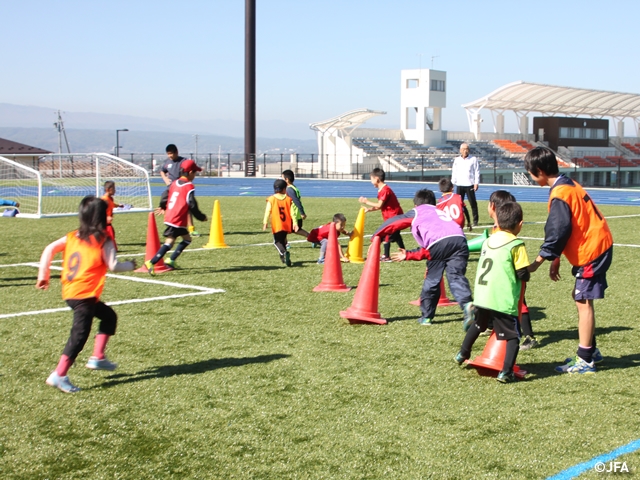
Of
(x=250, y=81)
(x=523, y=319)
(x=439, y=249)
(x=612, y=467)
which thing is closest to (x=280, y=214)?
(x=439, y=249)

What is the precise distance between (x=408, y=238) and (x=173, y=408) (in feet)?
33.7

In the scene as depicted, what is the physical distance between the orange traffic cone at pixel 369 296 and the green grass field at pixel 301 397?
0.12 m

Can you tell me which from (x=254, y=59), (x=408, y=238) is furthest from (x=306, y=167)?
(x=408, y=238)

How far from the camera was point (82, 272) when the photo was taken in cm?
526

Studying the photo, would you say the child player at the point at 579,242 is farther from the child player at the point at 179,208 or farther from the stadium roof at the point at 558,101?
the stadium roof at the point at 558,101

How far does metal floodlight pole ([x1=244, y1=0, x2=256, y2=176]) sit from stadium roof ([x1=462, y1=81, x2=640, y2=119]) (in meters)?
20.8

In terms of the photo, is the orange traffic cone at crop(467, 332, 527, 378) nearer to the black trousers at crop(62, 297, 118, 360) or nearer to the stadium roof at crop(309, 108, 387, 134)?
the black trousers at crop(62, 297, 118, 360)

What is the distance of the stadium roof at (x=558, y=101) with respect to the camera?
2472 inches

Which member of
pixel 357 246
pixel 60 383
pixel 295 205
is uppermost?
pixel 295 205

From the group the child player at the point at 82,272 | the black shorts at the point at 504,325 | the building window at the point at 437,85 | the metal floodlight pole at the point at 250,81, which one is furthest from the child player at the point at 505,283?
the building window at the point at 437,85

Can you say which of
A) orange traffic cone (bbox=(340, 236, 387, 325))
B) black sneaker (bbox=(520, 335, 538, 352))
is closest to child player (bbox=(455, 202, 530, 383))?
black sneaker (bbox=(520, 335, 538, 352))

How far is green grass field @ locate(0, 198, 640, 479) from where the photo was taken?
13.3ft

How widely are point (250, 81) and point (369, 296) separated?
1939 inches

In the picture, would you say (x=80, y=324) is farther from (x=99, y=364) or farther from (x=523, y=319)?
(x=523, y=319)
